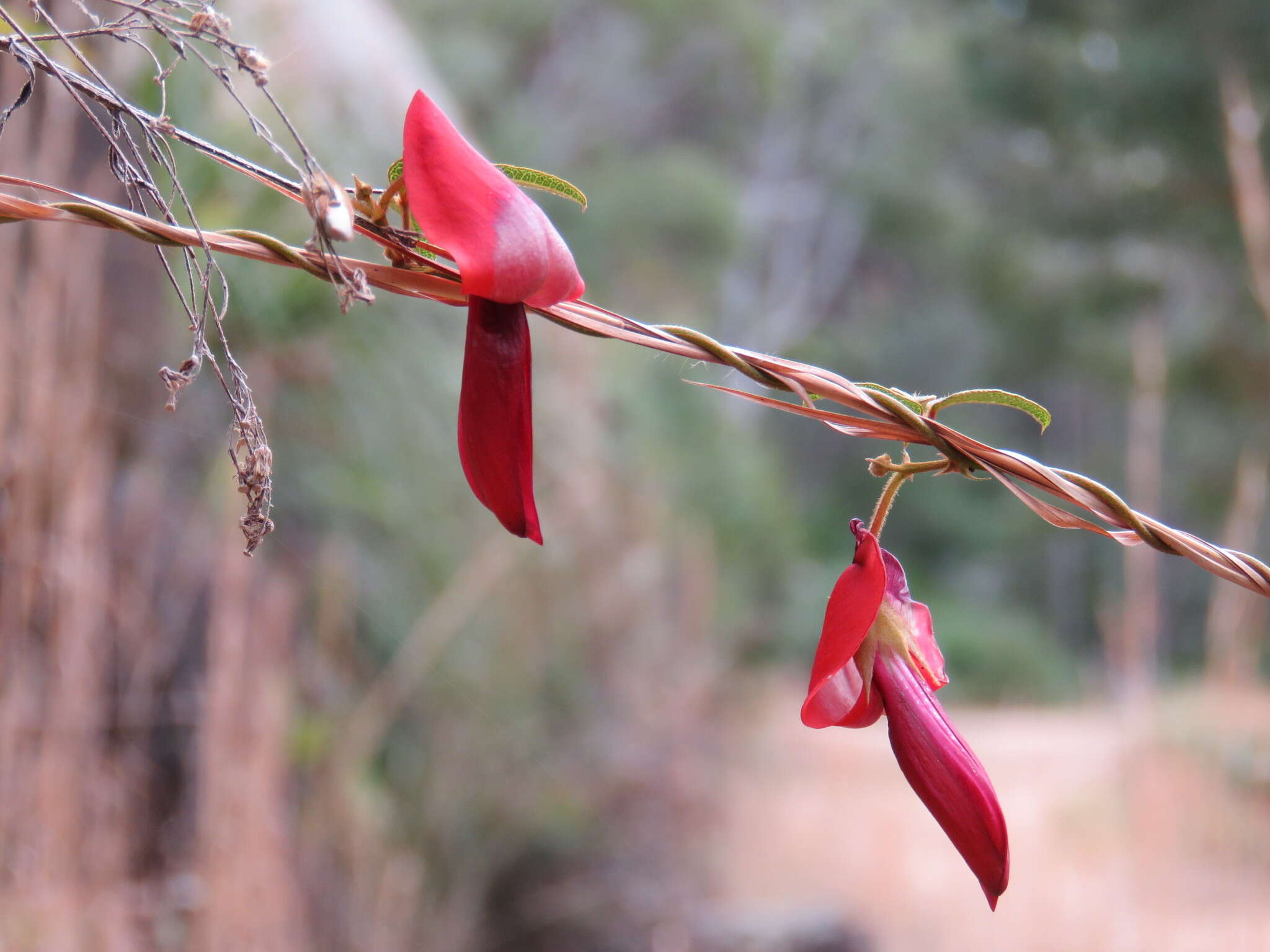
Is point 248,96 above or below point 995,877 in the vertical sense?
above

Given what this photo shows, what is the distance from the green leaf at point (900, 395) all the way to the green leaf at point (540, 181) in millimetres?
67

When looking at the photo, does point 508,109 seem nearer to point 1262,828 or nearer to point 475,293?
point 1262,828

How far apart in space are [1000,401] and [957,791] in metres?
0.07

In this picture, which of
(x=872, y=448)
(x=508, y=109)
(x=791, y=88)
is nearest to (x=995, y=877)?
(x=508, y=109)

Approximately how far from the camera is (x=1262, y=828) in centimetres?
234

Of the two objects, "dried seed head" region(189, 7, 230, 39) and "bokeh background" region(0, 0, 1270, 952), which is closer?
"dried seed head" region(189, 7, 230, 39)

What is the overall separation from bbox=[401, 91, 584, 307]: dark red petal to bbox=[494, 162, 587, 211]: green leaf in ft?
0.08

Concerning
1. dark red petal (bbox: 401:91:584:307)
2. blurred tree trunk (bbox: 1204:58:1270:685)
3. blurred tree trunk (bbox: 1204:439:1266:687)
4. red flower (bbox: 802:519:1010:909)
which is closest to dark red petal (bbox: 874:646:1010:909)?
red flower (bbox: 802:519:1010:909)

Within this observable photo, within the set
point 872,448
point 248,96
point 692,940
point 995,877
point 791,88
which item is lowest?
point 692,940

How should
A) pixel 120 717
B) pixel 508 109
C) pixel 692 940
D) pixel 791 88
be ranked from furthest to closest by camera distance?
→ 1. pixel 791 88
2. pixel 508 109
3. pixel 692 940
4. pixel 120 717

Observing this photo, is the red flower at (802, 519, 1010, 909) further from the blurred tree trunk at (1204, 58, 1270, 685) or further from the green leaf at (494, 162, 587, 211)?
the blurred tree trunk at (1204, 58, 1270, 685)

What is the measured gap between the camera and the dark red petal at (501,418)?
18 cm

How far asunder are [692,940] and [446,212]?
Result: 181 centimetres

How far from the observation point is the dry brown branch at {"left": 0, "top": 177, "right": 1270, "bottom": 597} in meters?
0.19
